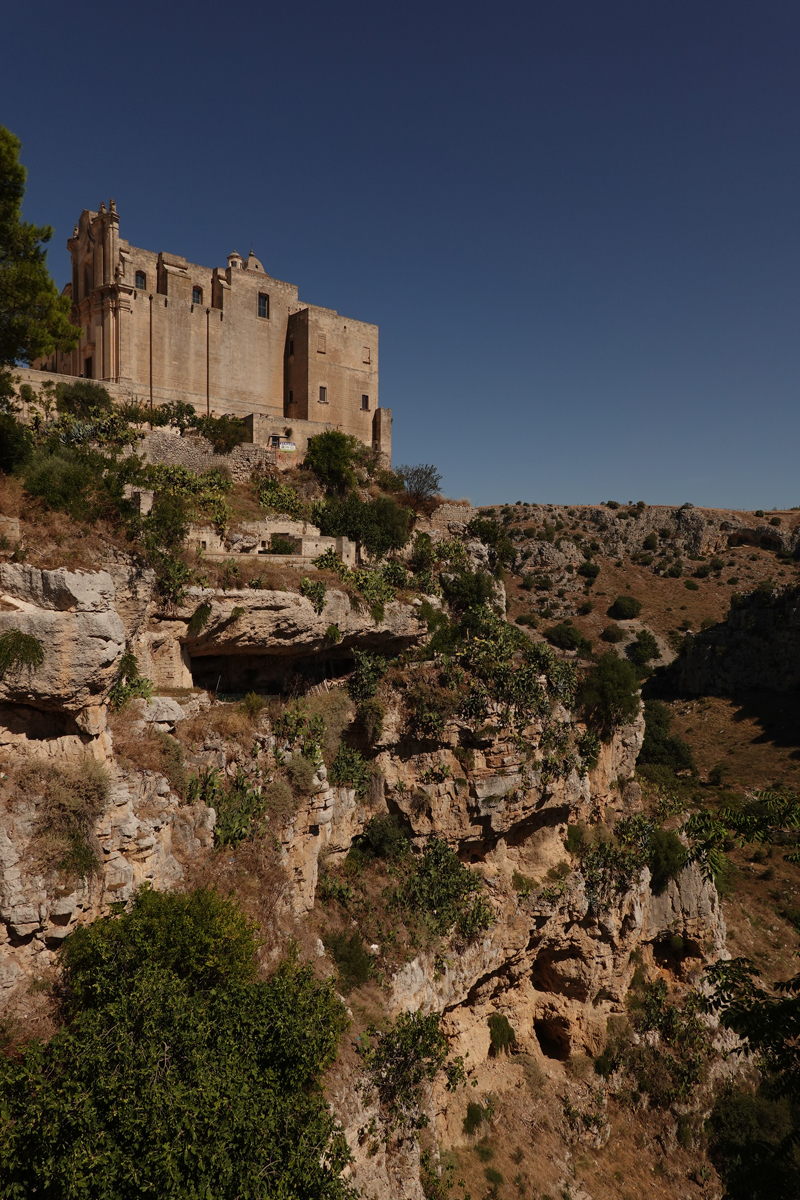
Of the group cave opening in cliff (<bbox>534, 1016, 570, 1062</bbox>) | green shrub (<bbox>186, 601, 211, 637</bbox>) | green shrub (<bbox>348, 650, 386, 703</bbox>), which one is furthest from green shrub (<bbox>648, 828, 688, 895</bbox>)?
green shrub (<bbox>186, 601, 211, 637</bbox>)

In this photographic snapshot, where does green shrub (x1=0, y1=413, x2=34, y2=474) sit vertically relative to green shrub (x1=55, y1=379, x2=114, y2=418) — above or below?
below

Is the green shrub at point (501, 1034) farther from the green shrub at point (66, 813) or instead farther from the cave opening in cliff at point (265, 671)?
the green shrub at point (66, 813)

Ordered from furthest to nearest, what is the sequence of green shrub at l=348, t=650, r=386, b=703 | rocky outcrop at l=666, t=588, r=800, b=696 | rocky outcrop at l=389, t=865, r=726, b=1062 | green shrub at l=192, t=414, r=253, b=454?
rocky outcrop at l=666, t=588, r=800, b=696
green shrub at l=192, t=414, r=253, b=454
green shrub at l=348, t=650, r=386, b=703
rocky outcrop at l=389, t=865, r=726, b=1062

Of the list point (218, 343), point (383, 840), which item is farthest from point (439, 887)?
point (218, 343)

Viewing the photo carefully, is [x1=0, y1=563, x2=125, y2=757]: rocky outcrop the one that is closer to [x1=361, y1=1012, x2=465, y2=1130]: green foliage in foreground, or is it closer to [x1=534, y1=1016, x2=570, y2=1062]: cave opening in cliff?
[x1=361, y1=1012, x2=465, y2=1130]: green foliage in foreground

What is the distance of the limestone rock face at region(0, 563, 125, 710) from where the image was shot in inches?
407

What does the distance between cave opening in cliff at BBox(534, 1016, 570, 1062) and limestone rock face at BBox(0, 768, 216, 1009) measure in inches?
614

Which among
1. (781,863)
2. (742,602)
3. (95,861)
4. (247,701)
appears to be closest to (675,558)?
(742,602)

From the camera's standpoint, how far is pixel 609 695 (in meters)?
22.3

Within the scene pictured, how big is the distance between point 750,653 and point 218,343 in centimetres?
4491

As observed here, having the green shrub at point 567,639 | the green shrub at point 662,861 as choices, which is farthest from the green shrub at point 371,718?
the green shrub at point 567,639

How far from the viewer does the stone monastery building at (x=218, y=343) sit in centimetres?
2728

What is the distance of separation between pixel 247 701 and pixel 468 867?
886cm

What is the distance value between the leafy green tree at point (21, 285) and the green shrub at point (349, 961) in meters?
16.3
